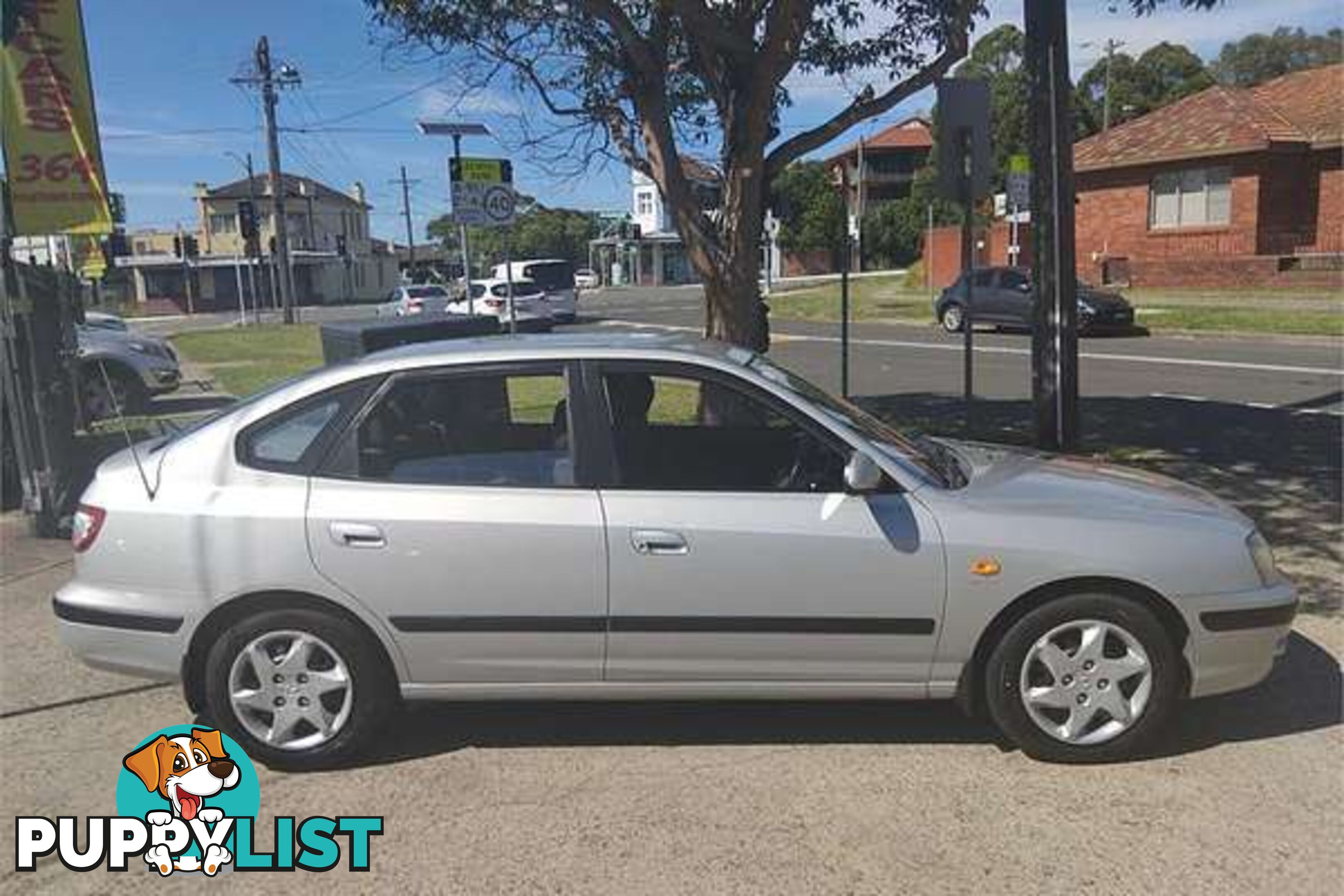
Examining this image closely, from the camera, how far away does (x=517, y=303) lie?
31547 millimetres

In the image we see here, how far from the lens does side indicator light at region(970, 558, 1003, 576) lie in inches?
154

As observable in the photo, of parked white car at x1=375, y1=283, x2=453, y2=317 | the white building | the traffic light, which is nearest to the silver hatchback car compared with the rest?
parked white car at x1=375, y1=283, x2=453, y2=317

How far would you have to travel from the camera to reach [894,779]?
13.1 ft

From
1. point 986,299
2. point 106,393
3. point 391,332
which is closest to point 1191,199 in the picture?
point 986,299

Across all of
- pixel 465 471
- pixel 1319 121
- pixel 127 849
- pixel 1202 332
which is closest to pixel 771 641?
pixel 465 471

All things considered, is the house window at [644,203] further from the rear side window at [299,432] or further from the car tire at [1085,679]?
the car tire at [1085,679]

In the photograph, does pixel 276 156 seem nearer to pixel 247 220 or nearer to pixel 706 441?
pixel 247 220

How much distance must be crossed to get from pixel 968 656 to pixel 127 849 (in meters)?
2.80

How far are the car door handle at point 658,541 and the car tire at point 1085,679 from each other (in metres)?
1.13

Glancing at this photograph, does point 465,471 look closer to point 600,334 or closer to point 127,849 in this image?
point 600,334

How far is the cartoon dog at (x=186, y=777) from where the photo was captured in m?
3.66

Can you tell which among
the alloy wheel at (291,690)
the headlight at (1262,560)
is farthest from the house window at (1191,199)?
the alloy wheel at (291,690)

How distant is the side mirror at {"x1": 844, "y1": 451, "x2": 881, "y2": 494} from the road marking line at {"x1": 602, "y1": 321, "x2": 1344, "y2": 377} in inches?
292

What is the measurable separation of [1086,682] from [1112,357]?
1567cm
